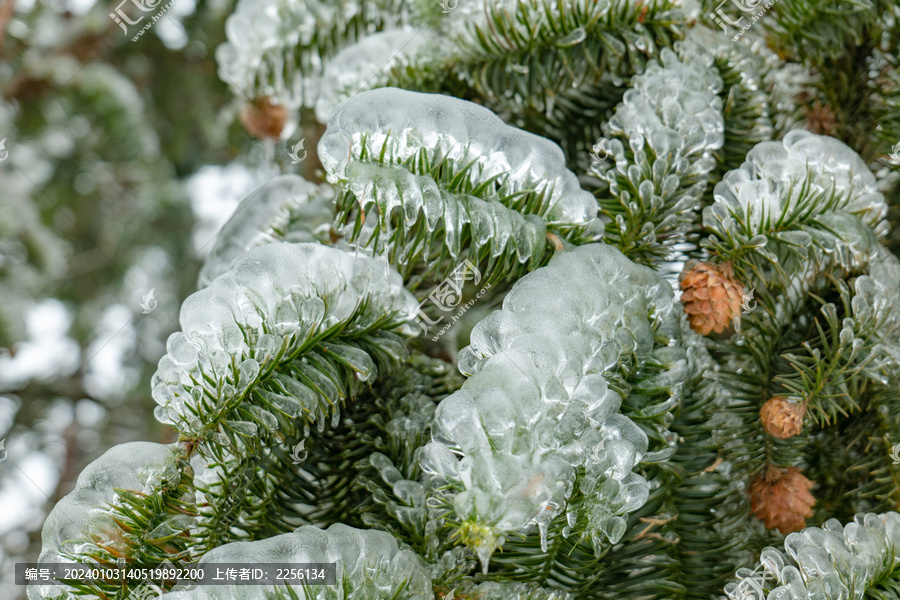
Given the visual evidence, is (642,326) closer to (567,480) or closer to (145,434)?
(567,480)

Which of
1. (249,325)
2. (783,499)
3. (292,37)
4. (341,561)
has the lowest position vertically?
(783,499)

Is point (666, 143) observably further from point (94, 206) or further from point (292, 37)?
point (94, 206)

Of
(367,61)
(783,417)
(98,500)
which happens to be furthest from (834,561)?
(367,61)

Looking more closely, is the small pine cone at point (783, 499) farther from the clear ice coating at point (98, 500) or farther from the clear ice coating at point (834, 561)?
the clear ice coating at point (98, 500)

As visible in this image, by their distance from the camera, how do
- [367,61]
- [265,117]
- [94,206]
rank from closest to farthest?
[367,61], [265,117], [94,206]

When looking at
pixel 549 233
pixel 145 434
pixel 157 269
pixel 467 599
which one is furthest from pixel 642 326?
pixel 157 269

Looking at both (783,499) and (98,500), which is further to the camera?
(783,499)

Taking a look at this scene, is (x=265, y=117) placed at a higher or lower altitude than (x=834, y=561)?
higher
